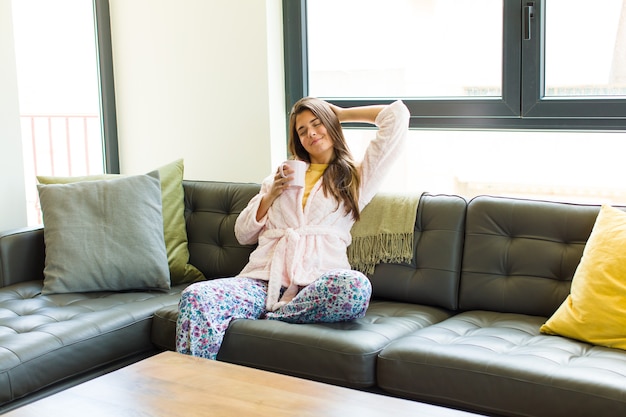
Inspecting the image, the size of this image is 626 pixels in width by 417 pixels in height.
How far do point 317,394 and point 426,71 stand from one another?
75.4 inches

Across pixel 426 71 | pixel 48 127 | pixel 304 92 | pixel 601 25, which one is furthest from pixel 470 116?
pixel 48 127

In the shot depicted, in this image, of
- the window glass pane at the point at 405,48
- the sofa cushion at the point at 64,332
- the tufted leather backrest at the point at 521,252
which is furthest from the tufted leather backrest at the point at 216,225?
the tufted leather backrest at the point at 521,252

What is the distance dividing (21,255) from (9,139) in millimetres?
609

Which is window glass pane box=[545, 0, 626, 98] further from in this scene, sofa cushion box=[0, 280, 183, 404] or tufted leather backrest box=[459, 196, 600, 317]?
sofa cushion box=[0, 280, 183, 404]

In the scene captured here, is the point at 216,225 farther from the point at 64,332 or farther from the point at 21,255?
the point at 64,332

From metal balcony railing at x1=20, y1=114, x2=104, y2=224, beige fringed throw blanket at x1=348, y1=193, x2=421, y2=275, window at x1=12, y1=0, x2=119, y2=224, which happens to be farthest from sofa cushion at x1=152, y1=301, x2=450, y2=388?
window at x1=12, y1=0, x2=119, y2=224

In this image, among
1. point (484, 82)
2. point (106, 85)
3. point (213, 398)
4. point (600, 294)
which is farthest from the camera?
point (106, 85)

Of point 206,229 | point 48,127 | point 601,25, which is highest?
point 601,25

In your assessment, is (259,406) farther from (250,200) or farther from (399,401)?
(250,200)

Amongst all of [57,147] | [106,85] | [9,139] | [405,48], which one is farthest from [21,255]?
[405,48]

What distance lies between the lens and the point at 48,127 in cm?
382

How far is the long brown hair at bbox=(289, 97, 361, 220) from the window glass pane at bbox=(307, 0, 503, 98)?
0.55 meters

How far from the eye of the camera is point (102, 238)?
9.87ft

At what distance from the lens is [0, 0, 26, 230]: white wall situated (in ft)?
11.0
